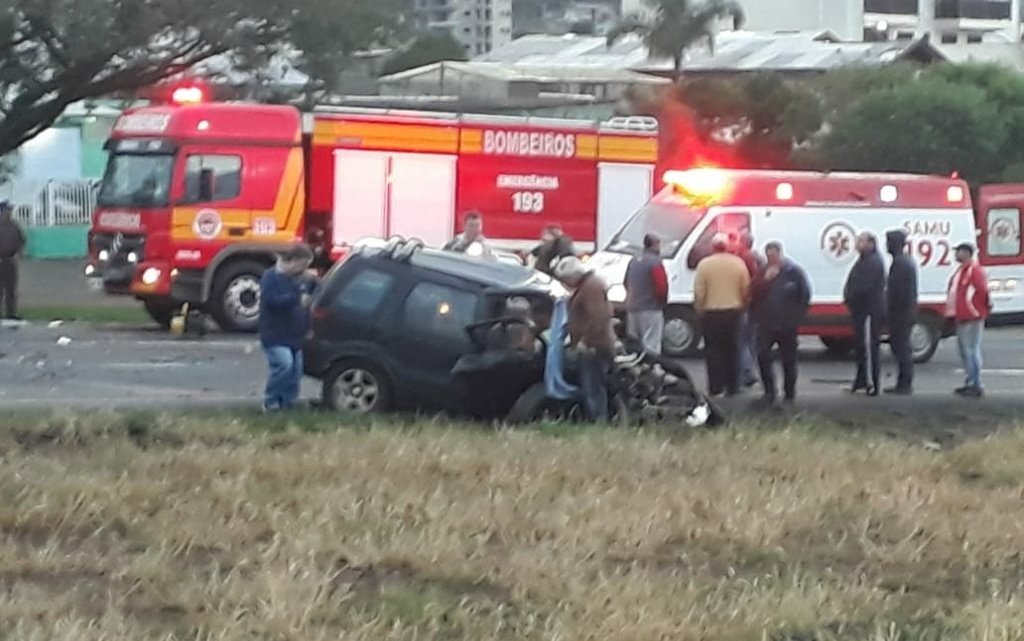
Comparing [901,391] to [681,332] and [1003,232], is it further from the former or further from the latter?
[1003,232]

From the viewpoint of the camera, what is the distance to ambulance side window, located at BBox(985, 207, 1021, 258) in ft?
99.4

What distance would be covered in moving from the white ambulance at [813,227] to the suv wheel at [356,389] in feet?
22.0

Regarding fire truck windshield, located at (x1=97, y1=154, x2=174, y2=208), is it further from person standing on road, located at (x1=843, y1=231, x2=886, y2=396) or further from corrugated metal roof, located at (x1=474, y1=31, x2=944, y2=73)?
corrugated metal roof, located at (x1=474, y1=31, x2=944, y2=73)

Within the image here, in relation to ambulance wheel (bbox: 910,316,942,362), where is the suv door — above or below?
above

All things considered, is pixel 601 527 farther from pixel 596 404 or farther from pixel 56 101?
pixel 56 101

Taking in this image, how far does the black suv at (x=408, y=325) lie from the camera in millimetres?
15508

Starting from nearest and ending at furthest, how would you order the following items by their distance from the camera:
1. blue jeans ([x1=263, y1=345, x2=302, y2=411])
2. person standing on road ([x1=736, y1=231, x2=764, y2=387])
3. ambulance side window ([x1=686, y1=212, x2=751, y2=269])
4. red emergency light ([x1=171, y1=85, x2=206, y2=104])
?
blue jeans ([x1=263, y1=345, x2=302, y2=411]) < person standing on road ([x1=736, y1=231, x2=764, y2=387]) < ambulance side window ([x1=686, y1=212, x2=751, y2=269]) < red emergency light ([x1=171, y1=85, x2=206, y2=104])

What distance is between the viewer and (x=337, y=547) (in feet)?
30.8

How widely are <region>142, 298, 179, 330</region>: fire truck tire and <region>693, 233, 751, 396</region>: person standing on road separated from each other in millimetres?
8944

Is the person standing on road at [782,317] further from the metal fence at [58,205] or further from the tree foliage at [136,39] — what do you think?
the metal fence at [58,205]

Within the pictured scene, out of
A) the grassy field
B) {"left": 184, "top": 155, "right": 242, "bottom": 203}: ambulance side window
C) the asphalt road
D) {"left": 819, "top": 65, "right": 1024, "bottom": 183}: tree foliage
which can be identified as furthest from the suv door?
{"left": 819, "top": 65, "right": 1024, "bottom": 183}: tree foliage

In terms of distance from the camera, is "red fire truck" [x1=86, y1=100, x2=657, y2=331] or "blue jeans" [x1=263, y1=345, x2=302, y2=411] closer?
"blue jeans" [x1=263, y1=345, x2=302, y2=411]

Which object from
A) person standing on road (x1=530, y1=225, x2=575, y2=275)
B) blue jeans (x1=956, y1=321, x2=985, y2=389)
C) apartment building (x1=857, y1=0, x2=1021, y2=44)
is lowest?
blue jeans (x1=956, y1=321, x2=985, y2=389)

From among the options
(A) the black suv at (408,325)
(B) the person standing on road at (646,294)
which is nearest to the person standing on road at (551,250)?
(B) the person standing on road at (646,294)
